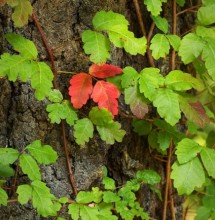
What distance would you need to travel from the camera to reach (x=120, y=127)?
1675 mm

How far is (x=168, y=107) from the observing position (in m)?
1.54

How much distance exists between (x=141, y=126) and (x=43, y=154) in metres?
0.49

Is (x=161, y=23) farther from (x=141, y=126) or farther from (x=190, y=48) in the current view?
(x=141, y=126)

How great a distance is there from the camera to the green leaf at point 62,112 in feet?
5.04

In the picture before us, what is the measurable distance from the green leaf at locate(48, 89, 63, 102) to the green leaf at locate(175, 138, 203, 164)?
483mm

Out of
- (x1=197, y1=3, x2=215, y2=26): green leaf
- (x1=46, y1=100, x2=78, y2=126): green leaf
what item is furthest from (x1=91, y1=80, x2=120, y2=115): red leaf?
(x1=197, y1=3, x2=215, y2=26): green leaf

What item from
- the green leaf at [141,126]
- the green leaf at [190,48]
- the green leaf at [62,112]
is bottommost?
the green leaf at [141,126]

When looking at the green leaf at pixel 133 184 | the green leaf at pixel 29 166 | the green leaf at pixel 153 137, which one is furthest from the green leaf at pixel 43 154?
the green leaf at pixel 153 137

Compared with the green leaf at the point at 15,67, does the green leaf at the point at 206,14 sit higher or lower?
higher

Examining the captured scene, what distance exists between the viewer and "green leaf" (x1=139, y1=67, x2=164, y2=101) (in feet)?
5.07

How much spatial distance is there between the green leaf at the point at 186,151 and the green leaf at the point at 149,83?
23cm

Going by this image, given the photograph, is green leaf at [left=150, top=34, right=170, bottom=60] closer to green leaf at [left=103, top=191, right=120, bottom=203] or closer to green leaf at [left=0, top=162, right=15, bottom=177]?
green leaf at [left=103, top=191, right=120, bottom=203]

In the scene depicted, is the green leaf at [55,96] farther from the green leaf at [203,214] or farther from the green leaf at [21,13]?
the green leaf at [203,214]

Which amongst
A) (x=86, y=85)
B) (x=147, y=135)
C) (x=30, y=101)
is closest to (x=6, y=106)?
(x=30, y=101)
